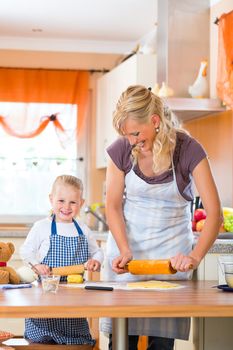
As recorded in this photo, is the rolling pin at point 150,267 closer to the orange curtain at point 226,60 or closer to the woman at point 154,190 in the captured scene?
the woman at point 154,190

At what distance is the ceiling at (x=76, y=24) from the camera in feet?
20.3

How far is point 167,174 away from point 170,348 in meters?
0.62

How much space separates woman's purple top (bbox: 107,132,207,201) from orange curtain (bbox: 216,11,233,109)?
1685 millimetres

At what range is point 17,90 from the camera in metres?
7.47

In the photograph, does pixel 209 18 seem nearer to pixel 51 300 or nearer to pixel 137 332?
pixel 137 332

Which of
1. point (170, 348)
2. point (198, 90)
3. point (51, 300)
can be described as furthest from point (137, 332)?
point (198, 90)

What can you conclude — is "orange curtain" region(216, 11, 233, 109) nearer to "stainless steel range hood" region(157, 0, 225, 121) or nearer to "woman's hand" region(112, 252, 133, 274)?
"stainless steel range hood" region(157, 0, 225, 121)

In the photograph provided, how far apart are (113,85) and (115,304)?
4942mm

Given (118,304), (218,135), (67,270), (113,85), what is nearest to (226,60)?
(218,135)

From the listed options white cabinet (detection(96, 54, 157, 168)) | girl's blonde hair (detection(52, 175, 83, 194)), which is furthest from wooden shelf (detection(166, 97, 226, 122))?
girl's blonde hair (detection(52, 175, 83, 194))

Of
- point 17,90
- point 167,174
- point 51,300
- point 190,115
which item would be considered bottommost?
point 51,300

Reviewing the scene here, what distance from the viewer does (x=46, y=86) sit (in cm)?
755

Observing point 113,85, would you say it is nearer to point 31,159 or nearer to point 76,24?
point 76,24

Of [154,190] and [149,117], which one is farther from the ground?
[149,117]
